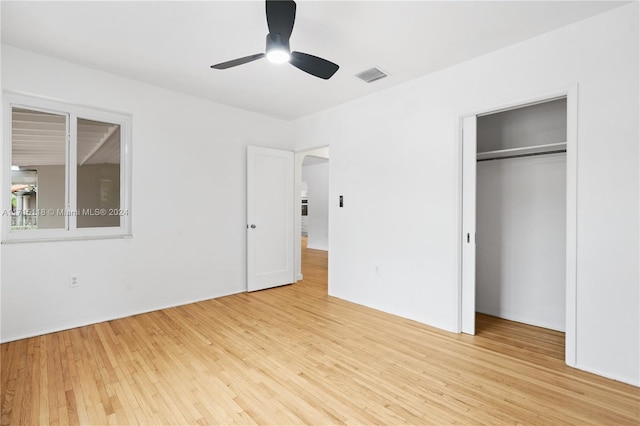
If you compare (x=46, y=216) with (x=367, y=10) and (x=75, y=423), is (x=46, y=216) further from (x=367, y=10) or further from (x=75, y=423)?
(x=367, y=10)

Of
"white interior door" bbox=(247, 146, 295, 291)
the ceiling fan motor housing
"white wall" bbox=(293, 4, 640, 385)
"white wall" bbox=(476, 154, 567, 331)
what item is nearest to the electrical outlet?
"white interior door" bbox=(247, 146, 295, 291)

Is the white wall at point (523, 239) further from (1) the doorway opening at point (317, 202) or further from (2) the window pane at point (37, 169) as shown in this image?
(1) the doorway opening at point (317, 202)

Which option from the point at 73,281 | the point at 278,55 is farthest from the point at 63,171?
the point at 278,55

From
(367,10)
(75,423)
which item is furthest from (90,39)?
(75,423)

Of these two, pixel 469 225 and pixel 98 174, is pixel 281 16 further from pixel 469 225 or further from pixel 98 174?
pixel 98 174

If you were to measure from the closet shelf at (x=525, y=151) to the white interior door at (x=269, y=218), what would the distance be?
2.82 m

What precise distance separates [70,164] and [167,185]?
97cm

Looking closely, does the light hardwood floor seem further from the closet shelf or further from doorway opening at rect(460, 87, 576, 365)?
the closet shelf

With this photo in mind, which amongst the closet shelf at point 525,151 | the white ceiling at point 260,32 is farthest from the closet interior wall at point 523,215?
the white ceiling at point 260,32

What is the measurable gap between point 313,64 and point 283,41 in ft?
1.13

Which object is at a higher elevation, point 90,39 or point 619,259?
point 90,39

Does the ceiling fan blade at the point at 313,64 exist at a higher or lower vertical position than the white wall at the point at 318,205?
higher

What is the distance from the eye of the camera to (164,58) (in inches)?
121

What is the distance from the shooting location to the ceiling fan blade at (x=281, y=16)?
73.9 inches
